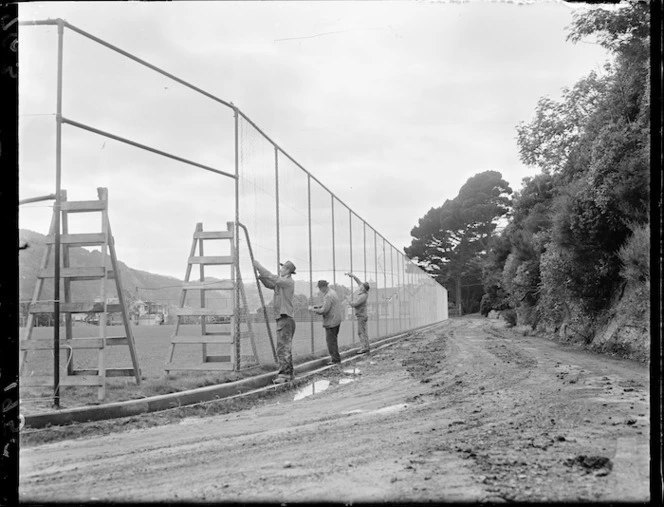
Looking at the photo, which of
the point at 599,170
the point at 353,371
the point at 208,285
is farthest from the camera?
the point at 599,170

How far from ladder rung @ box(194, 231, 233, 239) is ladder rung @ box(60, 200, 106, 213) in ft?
10.8

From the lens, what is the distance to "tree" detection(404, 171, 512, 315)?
4416 centimetres

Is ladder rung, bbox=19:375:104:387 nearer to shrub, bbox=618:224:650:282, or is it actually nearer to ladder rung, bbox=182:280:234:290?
ladder rung, bbox=182:280:234:290

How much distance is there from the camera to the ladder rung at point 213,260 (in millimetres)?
10320

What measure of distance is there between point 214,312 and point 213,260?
0.86 meters

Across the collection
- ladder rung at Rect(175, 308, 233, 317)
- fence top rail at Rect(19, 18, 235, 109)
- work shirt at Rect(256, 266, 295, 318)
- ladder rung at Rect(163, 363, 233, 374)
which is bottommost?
ladder rung at Rect(163, 363, 233, 374)

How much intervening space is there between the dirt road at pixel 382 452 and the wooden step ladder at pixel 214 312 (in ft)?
4.95

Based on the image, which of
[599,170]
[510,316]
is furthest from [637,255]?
[510,316]

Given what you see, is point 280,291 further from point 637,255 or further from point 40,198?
point 637,255

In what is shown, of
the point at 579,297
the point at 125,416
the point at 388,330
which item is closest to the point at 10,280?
the point at 125,416

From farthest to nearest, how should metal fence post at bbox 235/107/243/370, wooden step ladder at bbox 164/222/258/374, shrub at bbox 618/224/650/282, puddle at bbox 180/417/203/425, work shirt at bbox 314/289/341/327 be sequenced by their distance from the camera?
work shirt at bbox 314/289/341/327
shrub at bbox 618/224/650/282
metal fence post at bbox 235/107/243/370
wooden step ladder at bbox 164/222/258/374
puddle at bbox 180/417/203/425

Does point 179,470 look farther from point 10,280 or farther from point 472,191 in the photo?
point 472,191

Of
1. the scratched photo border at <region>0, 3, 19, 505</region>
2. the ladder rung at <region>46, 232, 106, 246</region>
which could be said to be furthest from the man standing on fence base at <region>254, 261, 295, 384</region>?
the scratched photo border at <region>0, 3, 19, 505</region>

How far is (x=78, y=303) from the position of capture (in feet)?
22.7
